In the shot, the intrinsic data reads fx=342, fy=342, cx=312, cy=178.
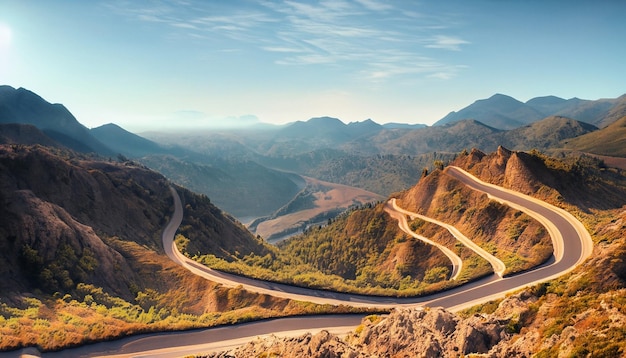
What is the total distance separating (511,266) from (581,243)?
10.9 meters

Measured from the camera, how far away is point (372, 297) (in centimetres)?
4641

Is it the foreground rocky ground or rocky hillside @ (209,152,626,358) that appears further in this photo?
the foreground rocky ground

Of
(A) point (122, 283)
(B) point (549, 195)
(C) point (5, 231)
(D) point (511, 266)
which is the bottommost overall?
(A) point (122, 283)

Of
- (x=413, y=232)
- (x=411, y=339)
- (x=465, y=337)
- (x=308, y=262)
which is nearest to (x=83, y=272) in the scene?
(x=411, y=339)

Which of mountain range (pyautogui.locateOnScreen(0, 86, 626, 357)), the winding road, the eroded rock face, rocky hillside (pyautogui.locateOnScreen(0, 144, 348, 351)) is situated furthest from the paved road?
the eroded rock face

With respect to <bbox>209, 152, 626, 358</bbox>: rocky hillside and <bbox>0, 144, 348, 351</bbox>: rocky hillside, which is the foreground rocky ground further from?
<bbox>0, 144, 348, 351</bbox>: rocky hillside

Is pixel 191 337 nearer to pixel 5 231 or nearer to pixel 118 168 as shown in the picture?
pixel 5 231

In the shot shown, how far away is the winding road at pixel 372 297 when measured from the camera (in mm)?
32438

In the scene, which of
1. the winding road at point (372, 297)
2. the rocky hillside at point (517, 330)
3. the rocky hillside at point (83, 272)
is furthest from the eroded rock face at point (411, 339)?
the rocky hillside at point (83, 272)

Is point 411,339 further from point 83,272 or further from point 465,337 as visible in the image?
point 83,272

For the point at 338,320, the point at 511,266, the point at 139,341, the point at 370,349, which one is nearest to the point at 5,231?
the point at 139,341

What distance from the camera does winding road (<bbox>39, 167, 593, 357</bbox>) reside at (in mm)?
32438

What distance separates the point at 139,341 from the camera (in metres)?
32.7

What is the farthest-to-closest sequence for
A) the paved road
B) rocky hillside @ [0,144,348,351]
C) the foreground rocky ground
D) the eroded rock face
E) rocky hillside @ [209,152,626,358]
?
the paved road
rocky hillside @ [0,144,348,351]
the eroded rock face
the foreground rocky ground
rocky hillside @ [209,152,626,358]
